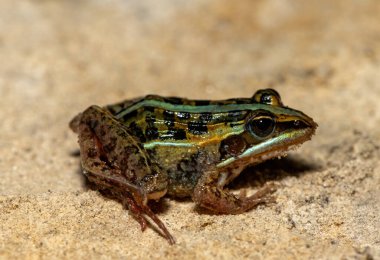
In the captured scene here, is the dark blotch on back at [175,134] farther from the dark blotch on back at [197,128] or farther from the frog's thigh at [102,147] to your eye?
the frog's thigh at [102,147]

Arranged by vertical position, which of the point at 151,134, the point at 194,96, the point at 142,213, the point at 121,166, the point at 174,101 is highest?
the point at 194,96

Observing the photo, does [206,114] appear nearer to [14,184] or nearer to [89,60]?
[14,184]

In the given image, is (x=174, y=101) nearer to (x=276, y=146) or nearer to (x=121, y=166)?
(x=121, y=166)

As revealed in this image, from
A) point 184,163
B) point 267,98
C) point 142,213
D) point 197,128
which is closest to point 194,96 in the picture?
point 267,98

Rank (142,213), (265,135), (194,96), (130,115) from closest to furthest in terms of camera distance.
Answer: (142,213) → (265,135) → (130,115) → (194,96)

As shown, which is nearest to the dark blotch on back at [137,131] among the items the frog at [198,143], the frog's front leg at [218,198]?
the frog at [198,143]

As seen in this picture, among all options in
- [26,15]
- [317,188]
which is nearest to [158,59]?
[26,15]

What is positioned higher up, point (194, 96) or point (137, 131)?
point (194, 96)
